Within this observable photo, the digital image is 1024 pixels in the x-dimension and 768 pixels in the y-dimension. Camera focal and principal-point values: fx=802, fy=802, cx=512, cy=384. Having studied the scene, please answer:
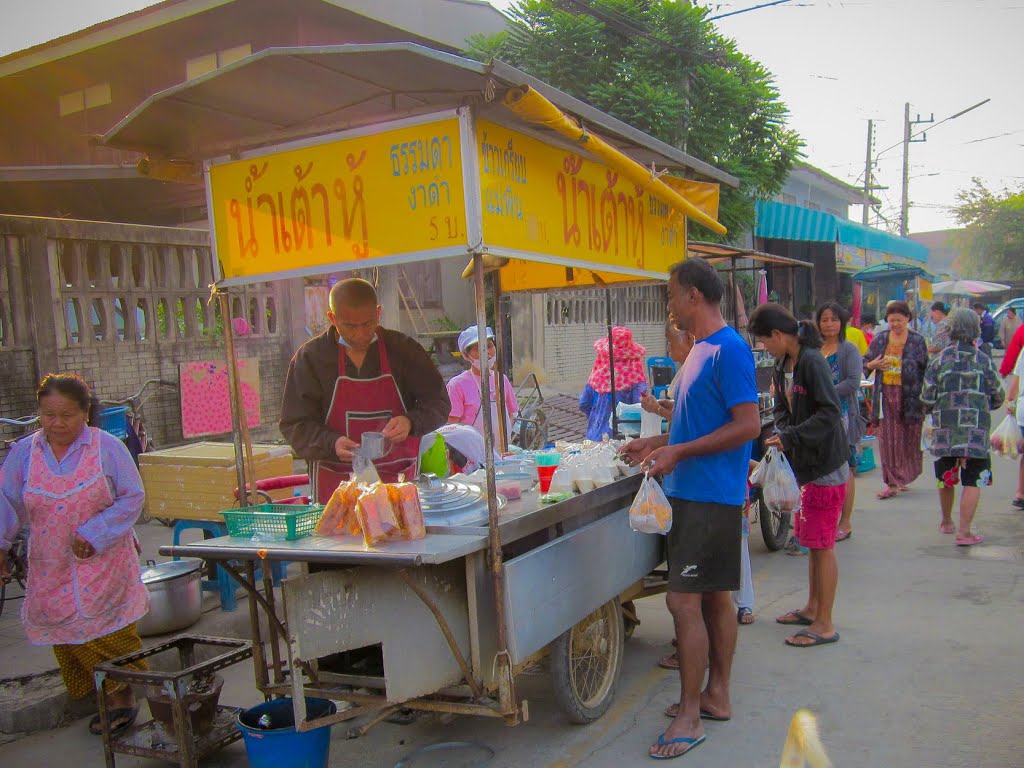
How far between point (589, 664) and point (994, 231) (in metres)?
41.3

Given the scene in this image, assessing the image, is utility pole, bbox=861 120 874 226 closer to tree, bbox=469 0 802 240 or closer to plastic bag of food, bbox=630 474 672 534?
tree, bbox=469 0 802 240

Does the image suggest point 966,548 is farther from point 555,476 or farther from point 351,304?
point 351,304

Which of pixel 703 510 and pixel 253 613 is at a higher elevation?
pixel 703 510

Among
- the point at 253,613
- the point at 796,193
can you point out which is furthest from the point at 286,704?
the point at 796,193

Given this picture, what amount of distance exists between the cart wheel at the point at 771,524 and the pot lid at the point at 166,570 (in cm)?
403

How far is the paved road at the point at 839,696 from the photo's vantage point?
3426 mm

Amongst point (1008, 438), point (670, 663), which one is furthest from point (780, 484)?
point (1008, 438)

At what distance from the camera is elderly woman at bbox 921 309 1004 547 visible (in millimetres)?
6320

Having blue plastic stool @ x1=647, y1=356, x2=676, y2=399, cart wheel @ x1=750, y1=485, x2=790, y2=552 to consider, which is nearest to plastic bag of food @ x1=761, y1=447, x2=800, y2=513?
cart wheel @ x1=750, y1=485, x2=790, y2=552

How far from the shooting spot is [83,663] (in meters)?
3.84

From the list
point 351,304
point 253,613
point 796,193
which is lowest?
point 253,613

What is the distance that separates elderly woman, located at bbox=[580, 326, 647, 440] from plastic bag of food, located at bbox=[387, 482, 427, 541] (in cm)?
436

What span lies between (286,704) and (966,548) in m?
5.46

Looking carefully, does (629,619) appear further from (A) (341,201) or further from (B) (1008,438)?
(B) (1008,438)
